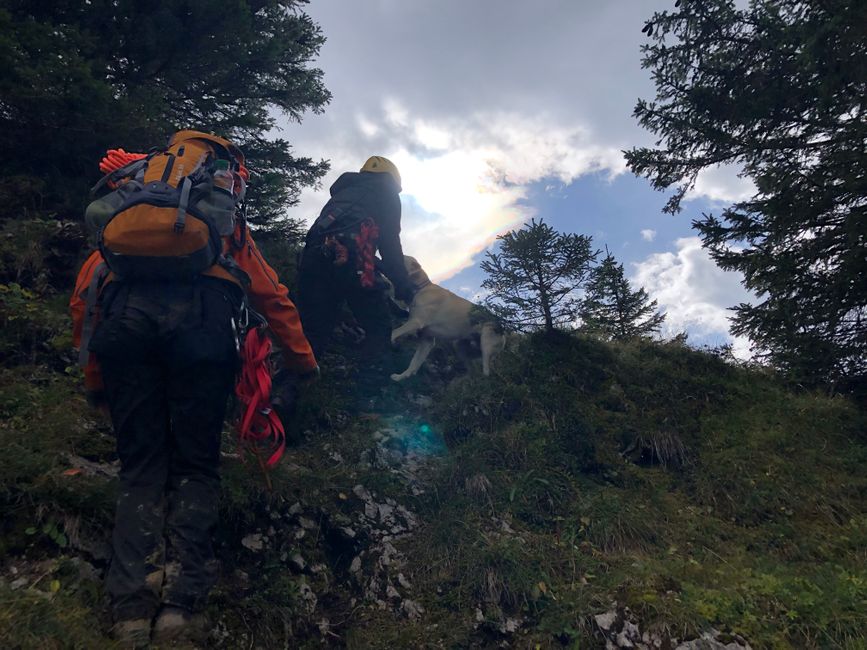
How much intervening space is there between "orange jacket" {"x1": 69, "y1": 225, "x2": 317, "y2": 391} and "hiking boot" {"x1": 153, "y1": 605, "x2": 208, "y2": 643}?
1662 mm

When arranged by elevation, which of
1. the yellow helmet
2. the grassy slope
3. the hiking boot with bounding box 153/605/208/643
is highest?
the yellow helmet

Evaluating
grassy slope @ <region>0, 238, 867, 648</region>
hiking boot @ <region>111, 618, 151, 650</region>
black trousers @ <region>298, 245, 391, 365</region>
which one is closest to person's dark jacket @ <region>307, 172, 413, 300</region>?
black trousers @ <region>298, 245, 391, 365</region>

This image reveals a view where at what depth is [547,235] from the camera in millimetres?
7820

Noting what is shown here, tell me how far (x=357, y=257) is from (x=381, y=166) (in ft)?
4.88

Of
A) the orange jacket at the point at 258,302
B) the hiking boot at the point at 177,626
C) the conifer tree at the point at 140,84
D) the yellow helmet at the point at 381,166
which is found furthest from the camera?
the yellow helmet at the point at 381,166

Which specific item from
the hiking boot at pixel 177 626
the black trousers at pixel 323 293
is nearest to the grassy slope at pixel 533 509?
the hiking boot at pixel 177 626

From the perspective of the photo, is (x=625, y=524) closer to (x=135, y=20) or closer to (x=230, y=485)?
(x=230, y=485)

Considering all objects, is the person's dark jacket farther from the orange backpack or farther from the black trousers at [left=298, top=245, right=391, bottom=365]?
the orange backpack

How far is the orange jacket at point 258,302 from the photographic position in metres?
3.55

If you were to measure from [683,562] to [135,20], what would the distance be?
975 cm

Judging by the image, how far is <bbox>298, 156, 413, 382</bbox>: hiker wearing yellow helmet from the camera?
6.34m

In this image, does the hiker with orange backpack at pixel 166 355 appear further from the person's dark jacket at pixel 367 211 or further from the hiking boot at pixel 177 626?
the person's dark jacket at pixel 367 211

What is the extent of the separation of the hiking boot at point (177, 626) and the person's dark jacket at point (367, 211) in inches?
170

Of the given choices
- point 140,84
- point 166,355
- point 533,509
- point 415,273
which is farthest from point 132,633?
point 140,84
